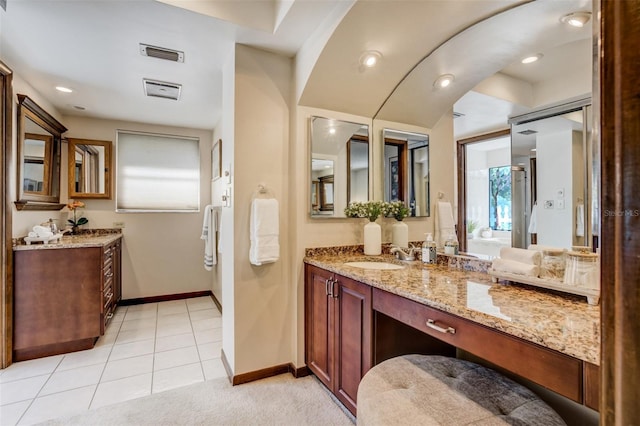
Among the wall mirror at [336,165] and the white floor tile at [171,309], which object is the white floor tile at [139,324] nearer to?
the white floor tile at [171,309]

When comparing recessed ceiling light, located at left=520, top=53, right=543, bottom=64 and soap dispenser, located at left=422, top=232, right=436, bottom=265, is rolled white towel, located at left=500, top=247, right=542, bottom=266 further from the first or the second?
recessed ceiling light, located at left=520, top=53, right=543, bottom=64

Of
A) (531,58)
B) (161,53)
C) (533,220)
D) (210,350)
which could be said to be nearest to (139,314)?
(210,350)

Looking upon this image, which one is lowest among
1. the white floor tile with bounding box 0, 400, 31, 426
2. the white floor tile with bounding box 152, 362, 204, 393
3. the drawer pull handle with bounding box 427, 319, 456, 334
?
the white floor tile with bounding box 0, 400, 31, 426

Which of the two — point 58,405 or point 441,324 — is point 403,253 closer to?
point 441,324

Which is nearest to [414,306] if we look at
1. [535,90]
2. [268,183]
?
[535,90]

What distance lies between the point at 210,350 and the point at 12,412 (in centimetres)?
129

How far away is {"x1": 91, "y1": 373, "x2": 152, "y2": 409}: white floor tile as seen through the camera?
209 centimetres

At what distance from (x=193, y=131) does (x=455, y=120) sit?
3795 mm

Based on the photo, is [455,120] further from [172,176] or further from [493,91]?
[172,176]

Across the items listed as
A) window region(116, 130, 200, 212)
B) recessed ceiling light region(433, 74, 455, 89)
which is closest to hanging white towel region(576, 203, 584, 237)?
recessed ceiling light region(433, 74, 455, 89)

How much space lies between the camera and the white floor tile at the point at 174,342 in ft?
9.51

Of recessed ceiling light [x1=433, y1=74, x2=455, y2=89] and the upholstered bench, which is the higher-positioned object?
recessed ceiling light [x1=433, y1=74, x2=455, y2=89]

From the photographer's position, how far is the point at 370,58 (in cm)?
203

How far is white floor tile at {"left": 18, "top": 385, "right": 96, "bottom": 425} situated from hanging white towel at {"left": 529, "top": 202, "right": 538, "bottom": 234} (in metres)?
2.88
